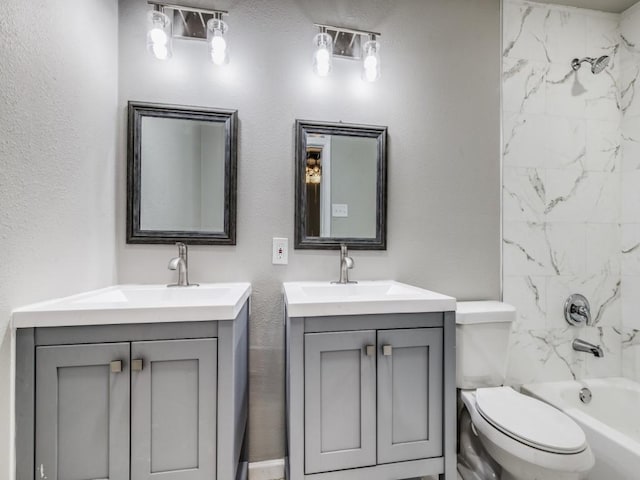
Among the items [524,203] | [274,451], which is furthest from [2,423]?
[524,203]

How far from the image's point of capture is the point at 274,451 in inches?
63.1

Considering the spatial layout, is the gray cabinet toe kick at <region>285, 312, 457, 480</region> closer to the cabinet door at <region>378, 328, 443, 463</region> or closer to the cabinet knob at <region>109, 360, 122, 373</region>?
the cabinet door at <region>378, 328, 443, 463</region>

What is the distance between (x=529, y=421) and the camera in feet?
4.18

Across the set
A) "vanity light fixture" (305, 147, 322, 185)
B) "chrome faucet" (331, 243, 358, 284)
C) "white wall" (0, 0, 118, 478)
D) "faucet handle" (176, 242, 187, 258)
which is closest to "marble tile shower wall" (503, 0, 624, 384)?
"chrome faucet" (331, 243, 358, 284)

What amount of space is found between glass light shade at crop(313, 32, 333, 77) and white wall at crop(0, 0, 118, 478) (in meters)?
0.96

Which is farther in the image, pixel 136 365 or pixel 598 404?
pixel 598 404

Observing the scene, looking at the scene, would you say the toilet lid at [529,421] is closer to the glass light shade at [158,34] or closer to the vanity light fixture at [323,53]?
the vanity light fixture at [323,53]

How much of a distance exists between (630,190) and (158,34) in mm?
2762

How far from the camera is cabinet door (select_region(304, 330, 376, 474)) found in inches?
45.4

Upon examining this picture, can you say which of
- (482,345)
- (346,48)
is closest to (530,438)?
(482,345)

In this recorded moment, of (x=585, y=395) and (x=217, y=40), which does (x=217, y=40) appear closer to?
(x=217, y=40)

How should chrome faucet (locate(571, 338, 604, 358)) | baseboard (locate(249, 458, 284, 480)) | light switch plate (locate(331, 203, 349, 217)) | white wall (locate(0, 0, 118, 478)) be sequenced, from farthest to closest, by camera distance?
chrome faucet (locate(571, 338, 604, 358)), light switch plate (locate(331, 203, 349, 217)), baseboard (locate(249, 458, 284, 480)), white wall (locate(0, 0, 118, 478))

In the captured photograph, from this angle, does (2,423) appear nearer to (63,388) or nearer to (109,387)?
(63,388)

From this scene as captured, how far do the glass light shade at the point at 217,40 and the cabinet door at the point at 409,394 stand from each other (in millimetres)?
1461
